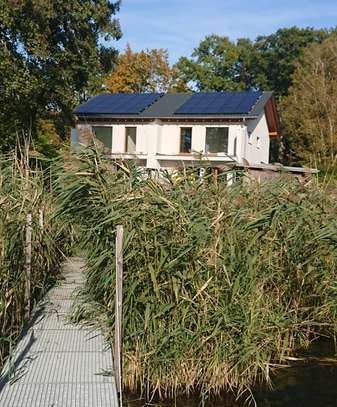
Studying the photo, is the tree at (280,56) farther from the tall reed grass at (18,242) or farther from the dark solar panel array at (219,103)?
the tall reed grass at (18,242)

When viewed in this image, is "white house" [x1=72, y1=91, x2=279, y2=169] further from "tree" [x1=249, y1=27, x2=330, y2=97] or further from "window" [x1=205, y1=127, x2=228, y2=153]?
"tree" [x1=249, y1=27, x2=330, y2=97]

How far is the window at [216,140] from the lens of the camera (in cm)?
2386

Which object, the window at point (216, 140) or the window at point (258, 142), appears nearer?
the window at point (216, 140)

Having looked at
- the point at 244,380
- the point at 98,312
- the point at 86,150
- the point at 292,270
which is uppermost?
the point at 86,150

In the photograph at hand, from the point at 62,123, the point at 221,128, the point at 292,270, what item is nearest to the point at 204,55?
the point at 221,128

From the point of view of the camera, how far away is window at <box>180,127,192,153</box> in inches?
964

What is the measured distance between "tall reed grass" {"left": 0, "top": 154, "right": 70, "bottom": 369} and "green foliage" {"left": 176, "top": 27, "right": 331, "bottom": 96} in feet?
109

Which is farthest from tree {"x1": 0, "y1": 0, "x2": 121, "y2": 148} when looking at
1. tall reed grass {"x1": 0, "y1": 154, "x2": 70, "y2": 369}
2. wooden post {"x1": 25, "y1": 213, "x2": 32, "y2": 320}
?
wooden post {"x1": 25, "y1": 213, "x2": 32, "y2": 320}

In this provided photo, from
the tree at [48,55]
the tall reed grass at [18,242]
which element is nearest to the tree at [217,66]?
the tree at [48,55]

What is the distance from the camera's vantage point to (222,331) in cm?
481

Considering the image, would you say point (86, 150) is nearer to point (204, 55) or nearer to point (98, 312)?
point (98, 312)

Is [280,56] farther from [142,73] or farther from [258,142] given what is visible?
[258,142]

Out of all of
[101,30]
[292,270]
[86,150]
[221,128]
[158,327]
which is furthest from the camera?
[221,128]

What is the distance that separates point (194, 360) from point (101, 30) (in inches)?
600
